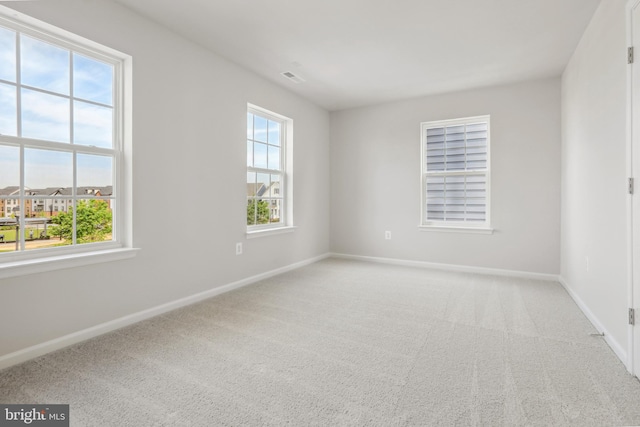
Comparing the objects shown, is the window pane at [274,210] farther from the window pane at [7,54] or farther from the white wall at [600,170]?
the white wall at [600,170]

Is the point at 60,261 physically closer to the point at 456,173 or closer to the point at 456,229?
the point at 456,229

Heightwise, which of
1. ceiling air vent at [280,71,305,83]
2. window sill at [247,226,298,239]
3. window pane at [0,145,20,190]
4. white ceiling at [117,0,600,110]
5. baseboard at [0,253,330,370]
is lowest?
baseboard at [0,253,330,370]

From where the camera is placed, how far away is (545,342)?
2.30 meters

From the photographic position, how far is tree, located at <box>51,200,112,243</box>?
90.4 inches

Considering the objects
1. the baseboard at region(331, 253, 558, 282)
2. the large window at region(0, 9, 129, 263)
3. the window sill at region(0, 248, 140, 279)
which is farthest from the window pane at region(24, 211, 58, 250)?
the baseboard at region(331, 253, 558, 282)

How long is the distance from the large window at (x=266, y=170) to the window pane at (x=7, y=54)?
7.13 ft

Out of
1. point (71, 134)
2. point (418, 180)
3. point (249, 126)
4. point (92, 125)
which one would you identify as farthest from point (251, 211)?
point (418, 180)

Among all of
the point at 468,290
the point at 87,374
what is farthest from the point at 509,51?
the point at 87,374

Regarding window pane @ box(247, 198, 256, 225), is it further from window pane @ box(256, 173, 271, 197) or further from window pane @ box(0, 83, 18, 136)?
window pane @ box(0, 83, 18, 136)

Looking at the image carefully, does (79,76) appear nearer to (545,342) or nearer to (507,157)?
(545,342)

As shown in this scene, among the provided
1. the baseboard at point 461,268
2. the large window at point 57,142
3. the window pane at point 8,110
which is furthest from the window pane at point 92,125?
the baseboard at point 461,268

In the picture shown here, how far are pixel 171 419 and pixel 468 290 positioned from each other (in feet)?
10.4

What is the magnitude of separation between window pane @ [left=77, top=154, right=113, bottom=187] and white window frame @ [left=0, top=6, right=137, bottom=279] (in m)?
0.04

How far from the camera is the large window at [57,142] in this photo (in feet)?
6.69
